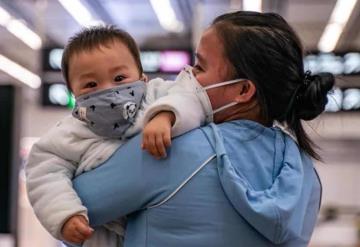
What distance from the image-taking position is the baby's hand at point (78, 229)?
101 cm

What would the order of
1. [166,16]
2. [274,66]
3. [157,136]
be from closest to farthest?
[157,136] → [274,66] → [166,16]

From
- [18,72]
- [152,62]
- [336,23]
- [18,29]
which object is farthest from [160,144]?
[18,72]

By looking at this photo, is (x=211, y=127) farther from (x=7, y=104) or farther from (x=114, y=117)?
(x=7, y=104)

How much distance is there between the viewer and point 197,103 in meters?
1.07

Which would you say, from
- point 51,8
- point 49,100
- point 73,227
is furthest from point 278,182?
point 51,8

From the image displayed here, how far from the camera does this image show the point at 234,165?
1.02m

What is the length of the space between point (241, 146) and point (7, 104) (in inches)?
66.1

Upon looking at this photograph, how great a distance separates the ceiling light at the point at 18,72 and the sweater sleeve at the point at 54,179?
8390 millimetres

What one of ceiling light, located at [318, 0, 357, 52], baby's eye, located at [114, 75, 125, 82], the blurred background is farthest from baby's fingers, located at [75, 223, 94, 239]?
ceiling light, located at [318, 0, 357, 52]

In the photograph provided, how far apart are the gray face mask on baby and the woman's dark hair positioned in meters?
0.19

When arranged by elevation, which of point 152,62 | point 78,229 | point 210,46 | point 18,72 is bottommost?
point 18,72

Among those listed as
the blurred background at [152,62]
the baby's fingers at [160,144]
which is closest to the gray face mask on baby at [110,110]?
the baby's fingers at [160,144]

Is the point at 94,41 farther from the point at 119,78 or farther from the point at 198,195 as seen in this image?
the point at 198,195

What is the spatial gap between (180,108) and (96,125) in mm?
153
